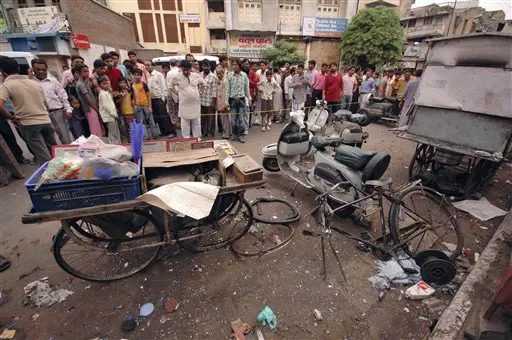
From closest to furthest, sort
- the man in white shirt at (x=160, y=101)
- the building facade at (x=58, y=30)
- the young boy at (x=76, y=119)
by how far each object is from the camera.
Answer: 1. the young boy at (x=76, y=119)
2. the man in white shirt at (x=160, y=101)
3. the building facade at (x=58, y=30)

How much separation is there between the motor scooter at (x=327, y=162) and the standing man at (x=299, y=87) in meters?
4.07

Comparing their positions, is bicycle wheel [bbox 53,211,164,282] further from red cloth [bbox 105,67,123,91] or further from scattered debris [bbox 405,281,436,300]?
red cloth [bbox 105,67,123,91]

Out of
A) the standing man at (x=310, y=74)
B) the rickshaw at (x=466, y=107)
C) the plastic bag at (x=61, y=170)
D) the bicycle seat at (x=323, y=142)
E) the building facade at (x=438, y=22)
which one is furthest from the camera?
the building facade at (x=438, y=22)

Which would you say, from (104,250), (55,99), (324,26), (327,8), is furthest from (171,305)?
(327,8)

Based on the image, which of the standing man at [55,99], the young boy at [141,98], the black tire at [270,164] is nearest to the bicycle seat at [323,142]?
the black tire at [270,164]

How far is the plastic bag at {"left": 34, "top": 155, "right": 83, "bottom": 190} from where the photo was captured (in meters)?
1.94

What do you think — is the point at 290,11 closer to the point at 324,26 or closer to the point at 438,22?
the point at 324,26

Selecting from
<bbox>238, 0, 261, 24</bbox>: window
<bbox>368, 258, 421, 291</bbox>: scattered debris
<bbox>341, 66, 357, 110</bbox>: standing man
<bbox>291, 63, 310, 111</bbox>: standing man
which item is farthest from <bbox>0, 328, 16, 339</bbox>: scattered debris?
<bbox>238, 0, 261, 24</bbox>: window

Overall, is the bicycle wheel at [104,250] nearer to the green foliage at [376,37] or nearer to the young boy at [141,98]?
the young boy at [141,98]

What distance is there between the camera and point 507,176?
5.36 meters

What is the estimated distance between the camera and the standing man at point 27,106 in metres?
4.20

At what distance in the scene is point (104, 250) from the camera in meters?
2.49

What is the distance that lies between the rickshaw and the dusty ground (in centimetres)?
133

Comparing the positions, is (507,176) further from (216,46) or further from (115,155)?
(216,46)
